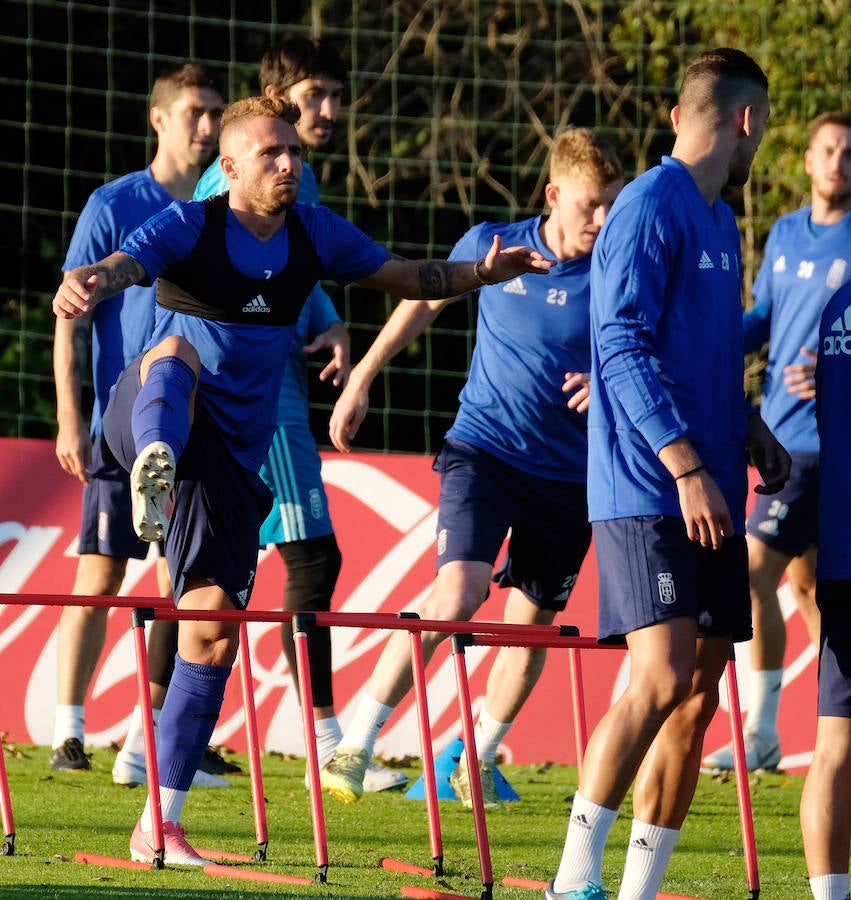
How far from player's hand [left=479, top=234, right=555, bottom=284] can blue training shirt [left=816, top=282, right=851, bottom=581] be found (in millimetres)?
916

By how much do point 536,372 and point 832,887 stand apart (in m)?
2.45

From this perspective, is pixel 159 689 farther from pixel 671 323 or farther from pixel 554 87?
pixel 554 87

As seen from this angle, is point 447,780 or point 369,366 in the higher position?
point 369,366

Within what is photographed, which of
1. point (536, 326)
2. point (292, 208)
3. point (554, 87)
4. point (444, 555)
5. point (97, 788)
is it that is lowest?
point (97, 788)

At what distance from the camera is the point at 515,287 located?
6391 millimetres

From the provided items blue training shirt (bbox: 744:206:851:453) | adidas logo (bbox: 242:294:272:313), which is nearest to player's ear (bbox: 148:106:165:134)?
adidas logo (bbox: 242:294:272:313)

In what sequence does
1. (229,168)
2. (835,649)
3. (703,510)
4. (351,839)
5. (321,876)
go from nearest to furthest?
1. (703,510)
2. (835,649)
3. (321,876)
4. (229,168)
5. (351,839)

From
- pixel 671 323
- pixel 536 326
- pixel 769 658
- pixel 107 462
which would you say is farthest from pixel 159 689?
pixel 671 323

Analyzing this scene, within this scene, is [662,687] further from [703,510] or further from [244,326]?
[244,326]

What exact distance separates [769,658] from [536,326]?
214cm

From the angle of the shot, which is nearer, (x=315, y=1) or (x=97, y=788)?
(x=97, y=788)

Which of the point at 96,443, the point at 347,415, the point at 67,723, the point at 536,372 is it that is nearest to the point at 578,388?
the point at 536,372

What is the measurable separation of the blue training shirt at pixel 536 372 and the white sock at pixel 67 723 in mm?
1939

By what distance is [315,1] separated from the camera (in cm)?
1257
